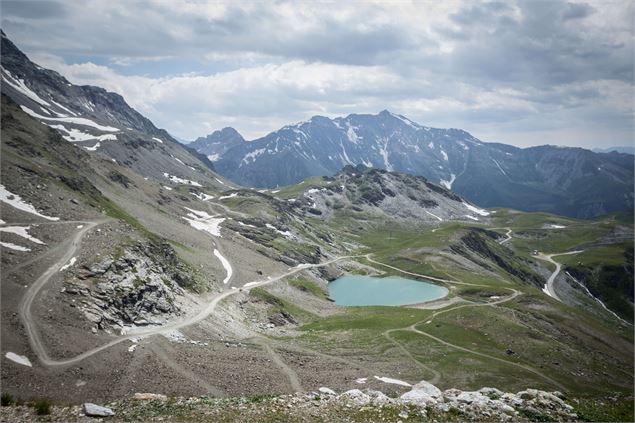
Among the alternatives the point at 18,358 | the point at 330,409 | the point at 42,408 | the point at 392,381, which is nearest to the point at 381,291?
the point at 392,381

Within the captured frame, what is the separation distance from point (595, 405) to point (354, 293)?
116 meters

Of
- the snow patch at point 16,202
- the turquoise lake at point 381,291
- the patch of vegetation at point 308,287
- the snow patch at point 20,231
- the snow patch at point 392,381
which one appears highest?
the snow patch at point 16,202

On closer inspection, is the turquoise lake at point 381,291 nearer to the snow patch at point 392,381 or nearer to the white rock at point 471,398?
the snow patch at point 392,381

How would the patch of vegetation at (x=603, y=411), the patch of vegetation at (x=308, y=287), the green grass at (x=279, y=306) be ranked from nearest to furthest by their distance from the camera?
the patch of vegetation at (x=603, y=411) → the green grass at (x=279, y=306) → the patch of vegetation at (x=308, y=287)

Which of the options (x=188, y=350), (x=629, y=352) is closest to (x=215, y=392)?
(x=188, y=350)

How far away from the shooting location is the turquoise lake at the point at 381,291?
140375 millimetres

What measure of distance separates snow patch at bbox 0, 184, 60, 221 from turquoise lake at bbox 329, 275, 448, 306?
87477mm

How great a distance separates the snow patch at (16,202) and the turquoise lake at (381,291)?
8748cm

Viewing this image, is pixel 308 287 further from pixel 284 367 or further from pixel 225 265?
pixel 284 367

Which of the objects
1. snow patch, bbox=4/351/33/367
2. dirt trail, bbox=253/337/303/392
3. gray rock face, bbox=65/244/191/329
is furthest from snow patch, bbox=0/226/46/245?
dirt trail, bbox=253/337/303/392

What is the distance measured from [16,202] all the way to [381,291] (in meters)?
114

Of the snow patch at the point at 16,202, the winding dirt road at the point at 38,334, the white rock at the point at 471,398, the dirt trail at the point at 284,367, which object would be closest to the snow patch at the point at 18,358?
the winding dirt road at the point at 38,334

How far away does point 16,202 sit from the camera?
80688 mm

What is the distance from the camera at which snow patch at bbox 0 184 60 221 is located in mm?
79344
